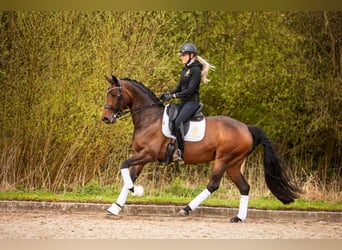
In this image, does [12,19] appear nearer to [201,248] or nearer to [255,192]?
[255,192]

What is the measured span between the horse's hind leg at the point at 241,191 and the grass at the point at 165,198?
0.80 m

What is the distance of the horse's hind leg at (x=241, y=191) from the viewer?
9.53m

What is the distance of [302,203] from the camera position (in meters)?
11.2

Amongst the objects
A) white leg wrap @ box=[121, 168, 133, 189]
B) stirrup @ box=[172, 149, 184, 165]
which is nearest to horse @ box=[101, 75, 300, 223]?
stirrup @ box=[172, 149, 184, 165]

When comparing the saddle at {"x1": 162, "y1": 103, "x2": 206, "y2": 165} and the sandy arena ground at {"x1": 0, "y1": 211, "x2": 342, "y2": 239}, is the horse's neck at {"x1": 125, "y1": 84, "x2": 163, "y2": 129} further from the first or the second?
the sandy arena ground at {"x1": 0, "y1": 211, "x2": 342, "y2": 239}

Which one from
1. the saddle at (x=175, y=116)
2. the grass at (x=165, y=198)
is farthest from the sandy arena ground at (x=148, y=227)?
the saddle at (x=175, y=116)

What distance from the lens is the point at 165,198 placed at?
35.7ft

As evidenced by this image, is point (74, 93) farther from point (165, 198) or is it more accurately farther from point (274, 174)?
point (274, 174)

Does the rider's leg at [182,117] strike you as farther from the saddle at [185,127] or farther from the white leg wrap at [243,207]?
the white leg wrap at [243,207]

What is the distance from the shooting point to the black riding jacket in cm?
950

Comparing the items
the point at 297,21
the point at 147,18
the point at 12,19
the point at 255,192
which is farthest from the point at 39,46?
the point at 297,21

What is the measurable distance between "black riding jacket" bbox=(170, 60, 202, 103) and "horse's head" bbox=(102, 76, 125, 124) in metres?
0.74

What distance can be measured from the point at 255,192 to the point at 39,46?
4223 millimetres

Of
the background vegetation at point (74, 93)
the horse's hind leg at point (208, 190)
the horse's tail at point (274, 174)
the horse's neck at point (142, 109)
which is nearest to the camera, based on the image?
the horse's hind leg at point (208, 190)
